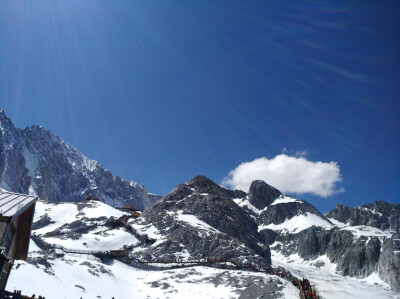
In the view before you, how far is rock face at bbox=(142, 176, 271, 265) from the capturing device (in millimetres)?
80312

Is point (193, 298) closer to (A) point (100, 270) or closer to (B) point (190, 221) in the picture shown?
(A) point (100, 270)

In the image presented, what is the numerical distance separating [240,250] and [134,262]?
27.7 metres

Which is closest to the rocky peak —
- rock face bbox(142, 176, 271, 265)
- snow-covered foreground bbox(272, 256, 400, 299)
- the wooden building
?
rock face bbox(142, 176, 271, 265)

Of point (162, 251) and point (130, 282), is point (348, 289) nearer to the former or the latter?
point (162, 251)

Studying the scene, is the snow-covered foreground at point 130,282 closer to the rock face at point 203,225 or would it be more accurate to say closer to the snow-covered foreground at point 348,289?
the rock face at point 203,225

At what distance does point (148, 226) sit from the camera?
99.7 m

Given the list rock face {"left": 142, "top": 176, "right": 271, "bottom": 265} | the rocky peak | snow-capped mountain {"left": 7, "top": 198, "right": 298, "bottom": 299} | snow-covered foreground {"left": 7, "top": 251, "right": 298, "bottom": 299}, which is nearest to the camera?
snow-covered foreground {"left": 7, "top": 251, "right": 298, "bottom": 299}

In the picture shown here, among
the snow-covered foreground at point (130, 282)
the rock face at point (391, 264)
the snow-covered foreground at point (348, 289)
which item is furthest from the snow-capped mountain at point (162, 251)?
the snow-covered foreground at point (348, 289)

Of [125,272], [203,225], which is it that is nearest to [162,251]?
[125,272]

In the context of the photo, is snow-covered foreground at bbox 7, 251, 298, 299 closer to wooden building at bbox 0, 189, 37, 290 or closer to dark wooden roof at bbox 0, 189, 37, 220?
wooden building at bbox 0, 189, 37, 290

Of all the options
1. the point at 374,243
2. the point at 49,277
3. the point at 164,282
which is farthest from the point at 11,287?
the point at 374,243

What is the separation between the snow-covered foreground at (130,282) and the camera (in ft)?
122

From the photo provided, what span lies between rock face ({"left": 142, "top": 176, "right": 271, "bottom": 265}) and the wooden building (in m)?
63.1

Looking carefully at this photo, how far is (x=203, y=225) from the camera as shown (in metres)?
97.4
